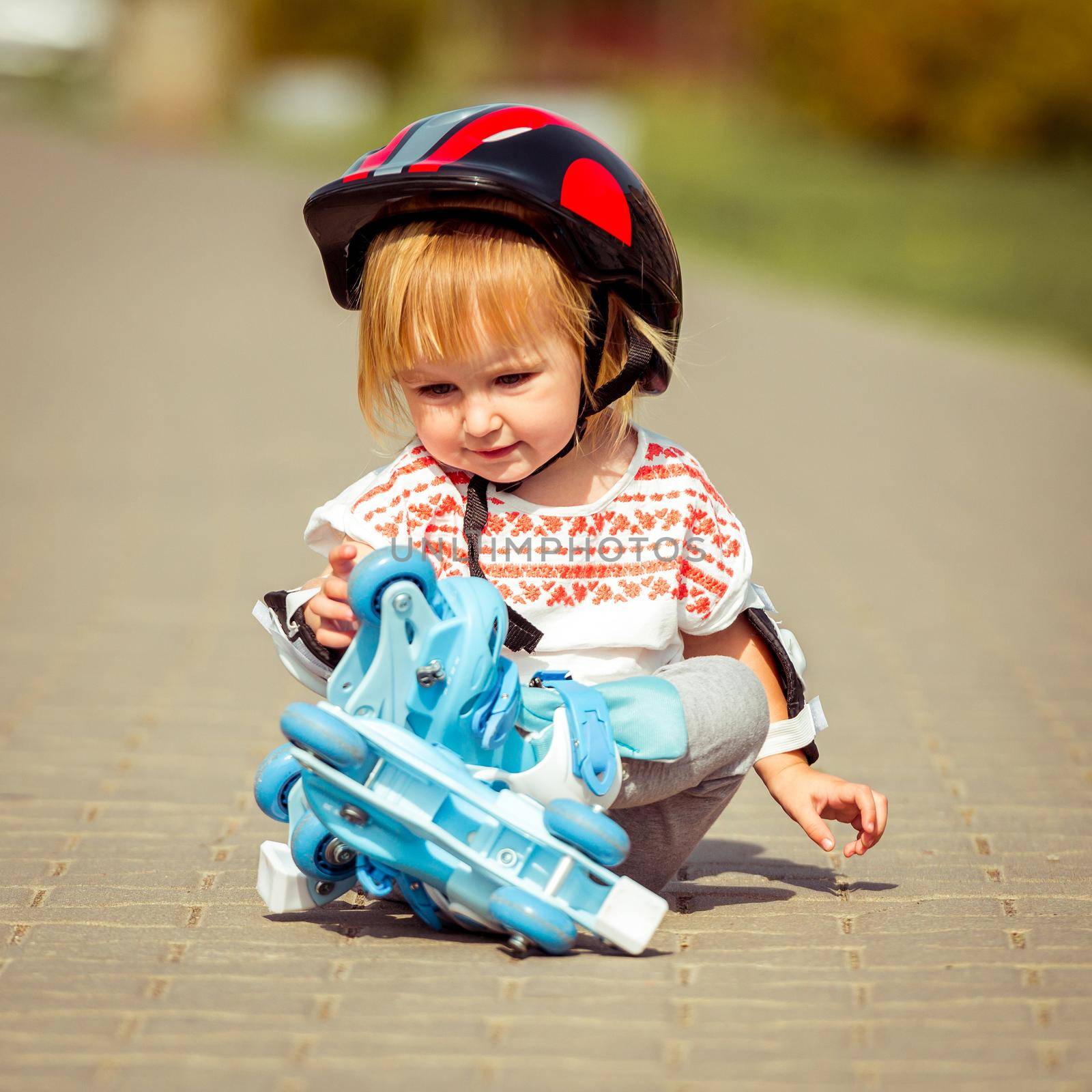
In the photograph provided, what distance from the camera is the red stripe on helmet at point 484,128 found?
10.1 ft

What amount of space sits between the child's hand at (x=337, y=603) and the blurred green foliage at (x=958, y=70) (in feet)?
87.5

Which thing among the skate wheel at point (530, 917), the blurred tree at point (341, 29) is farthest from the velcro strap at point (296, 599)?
the blurred tree at point (341, 29)

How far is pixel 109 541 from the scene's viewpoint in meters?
7.44

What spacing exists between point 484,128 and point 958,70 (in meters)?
27.3

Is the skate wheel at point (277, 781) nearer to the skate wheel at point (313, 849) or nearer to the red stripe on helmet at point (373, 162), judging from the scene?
the skate wheel at point (313, 849)

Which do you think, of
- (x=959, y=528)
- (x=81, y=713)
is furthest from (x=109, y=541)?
(x=959, y=528)

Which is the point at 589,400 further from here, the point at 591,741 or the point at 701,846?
the point at 701,846

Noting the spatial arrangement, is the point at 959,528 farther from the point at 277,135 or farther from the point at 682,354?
the point at 277,135

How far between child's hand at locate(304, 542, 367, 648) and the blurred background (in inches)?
487

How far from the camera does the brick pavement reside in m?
2.63

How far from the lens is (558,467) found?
11.0 ft

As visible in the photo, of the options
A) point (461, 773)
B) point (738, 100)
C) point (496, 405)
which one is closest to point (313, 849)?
point (461, 773)

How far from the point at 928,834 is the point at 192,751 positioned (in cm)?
209

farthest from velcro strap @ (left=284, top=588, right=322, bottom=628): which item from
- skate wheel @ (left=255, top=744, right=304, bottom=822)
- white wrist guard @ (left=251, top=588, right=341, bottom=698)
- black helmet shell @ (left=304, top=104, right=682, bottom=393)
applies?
black helmet shell @ (left=304, top=104, right=682, bottom=393)
